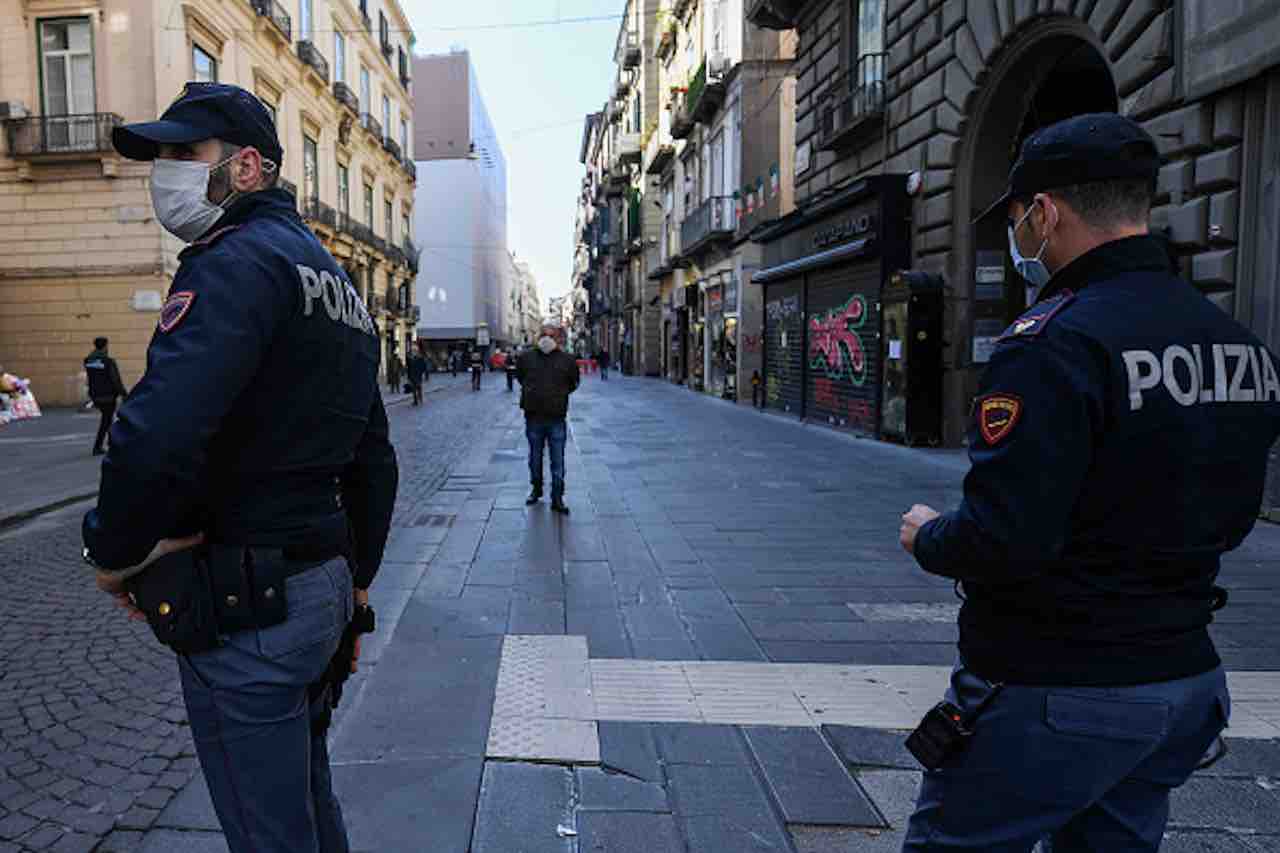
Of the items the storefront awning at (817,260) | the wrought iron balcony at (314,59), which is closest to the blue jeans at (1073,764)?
the storefront awning at (817,260)

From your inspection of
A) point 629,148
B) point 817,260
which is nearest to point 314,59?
point 629,148

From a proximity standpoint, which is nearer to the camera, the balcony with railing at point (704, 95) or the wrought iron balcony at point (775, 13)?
the wrought iron balcony at point (775, 13)

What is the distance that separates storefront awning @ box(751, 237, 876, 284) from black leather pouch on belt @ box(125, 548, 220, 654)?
41.6 feet

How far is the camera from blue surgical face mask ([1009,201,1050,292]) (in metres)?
1.65

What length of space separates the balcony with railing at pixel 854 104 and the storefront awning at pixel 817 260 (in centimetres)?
189

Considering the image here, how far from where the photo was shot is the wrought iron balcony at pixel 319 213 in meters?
29.4

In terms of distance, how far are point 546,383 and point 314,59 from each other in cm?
2678

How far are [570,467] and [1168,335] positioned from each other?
988 centimetres

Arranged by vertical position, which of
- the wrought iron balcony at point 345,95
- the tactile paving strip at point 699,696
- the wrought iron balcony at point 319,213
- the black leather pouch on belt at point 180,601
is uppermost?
the wrought iron balcony at point 345,95

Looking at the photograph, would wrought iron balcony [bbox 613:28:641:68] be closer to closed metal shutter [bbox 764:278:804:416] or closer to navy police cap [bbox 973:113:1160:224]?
closed metal shutter [bbox 764:278:804:416]

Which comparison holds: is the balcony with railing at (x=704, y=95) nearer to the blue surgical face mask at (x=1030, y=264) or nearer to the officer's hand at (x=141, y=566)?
the blue surgical face mask at (x=1030, y=264)

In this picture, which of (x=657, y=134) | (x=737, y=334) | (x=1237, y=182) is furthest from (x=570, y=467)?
(x=657, y=134)

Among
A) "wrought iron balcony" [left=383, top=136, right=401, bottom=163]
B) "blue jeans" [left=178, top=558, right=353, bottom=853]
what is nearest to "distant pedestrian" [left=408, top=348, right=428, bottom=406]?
"wrought iron balcony" [left=383, top=136, right=401, bottom=163]

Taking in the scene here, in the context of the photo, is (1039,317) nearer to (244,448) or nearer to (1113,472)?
(1113,472)
